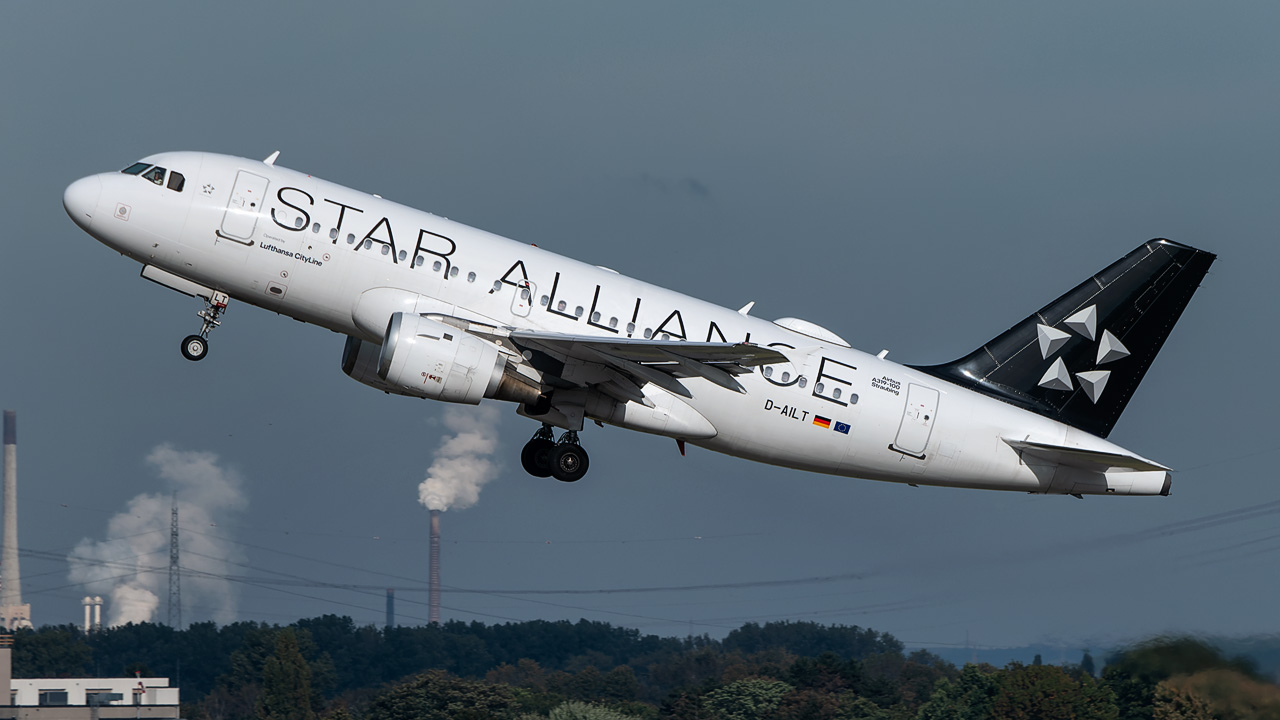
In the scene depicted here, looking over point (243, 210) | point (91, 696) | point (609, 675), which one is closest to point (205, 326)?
point (243, 210)

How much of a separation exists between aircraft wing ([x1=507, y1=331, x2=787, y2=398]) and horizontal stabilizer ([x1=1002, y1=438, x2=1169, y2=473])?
25.5 feet

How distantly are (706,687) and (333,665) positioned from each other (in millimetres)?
58698

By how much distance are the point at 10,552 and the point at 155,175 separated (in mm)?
166850

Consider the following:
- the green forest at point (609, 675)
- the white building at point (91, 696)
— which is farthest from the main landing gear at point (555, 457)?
the white building at point (91, 696)

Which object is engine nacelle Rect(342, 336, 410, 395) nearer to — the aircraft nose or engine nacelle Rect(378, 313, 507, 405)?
engine nacelle Rect(378, 313, 507, 405)

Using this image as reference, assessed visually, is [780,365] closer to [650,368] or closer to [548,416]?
[650,368]

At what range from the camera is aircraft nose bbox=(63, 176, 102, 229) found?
31.8m

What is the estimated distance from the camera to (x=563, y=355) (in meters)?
32.2

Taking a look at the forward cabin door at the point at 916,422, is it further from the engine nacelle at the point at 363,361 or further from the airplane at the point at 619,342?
the engine nacelle at the point at 363,361

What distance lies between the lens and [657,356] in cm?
3108

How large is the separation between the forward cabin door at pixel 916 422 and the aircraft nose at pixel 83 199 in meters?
19.6

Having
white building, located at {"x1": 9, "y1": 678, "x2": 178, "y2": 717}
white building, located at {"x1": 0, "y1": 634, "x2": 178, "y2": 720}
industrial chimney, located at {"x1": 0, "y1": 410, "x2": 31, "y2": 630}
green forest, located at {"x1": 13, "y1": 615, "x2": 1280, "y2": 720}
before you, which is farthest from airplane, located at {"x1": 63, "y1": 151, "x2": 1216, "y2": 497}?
industrial chimney, located at {"x1": 0, "y1": 410, "x2": 31, "y2": 630}

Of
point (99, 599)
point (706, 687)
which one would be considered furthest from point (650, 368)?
point (99, 599)

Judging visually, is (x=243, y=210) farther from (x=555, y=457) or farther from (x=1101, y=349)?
(x=1101, y=349)
